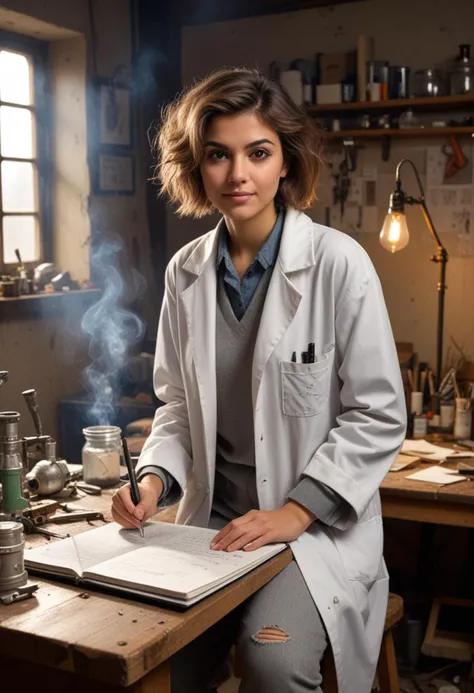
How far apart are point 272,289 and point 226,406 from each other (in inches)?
11.9

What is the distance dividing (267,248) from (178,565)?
829 mm

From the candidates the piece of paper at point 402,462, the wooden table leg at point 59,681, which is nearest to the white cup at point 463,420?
the piece of paper at point 402,462

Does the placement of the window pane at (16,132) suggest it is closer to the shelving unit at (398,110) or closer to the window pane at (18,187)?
the window pane at (18,187)

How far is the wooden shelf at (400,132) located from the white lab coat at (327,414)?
2280 millimetres

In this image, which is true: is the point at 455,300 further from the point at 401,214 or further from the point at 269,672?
the point at 269,672

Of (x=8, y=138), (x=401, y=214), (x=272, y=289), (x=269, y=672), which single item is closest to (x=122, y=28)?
(x=8, y=138)

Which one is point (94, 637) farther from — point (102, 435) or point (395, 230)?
point (395, 230)

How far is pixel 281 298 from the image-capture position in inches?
80.0

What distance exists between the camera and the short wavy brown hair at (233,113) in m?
2.04

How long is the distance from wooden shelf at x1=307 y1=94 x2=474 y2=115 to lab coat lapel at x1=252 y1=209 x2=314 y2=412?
227 centimetres

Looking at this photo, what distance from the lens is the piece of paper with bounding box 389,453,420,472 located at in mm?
3107

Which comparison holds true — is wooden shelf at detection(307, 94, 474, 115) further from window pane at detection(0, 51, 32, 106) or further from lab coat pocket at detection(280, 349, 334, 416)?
lab coat pocket at detection(280, 349, 334, 416)

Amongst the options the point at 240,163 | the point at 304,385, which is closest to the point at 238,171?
the point at 240,163

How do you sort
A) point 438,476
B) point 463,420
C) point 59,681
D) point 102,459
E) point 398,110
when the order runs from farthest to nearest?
point 398,110, point 463,420, point 438,476, point 102,459, point 59,681
